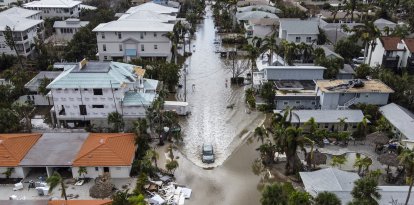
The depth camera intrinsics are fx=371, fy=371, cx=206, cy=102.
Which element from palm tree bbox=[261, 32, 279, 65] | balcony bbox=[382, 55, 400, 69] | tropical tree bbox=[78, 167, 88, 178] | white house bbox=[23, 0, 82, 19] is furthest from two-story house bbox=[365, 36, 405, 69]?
white house bbox=[23, 0, 82, 19]

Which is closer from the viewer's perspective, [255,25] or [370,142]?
[370,142]

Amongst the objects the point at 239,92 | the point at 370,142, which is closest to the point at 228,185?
the point at 370,142

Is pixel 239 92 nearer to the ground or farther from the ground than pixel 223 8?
nearer to the ground

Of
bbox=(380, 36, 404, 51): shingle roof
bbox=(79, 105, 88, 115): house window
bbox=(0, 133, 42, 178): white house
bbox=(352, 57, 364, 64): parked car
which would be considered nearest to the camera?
bbox=(0, 133, 42, 178): white house

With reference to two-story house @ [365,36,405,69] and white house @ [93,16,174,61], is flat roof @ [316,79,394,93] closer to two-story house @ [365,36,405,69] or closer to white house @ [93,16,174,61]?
two-story house @ [365,36,405,69]

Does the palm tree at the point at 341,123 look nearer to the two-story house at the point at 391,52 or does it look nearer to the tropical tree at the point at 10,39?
the two-story house at the point at 391,52

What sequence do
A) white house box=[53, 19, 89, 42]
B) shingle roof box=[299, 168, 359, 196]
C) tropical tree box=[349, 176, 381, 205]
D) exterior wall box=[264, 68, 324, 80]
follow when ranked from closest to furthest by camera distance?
tropical tree box=[349, 176, 381, 205] → shingle roof box=[299, 168, 359, 196] → exterior wall box=[264, 68, 324, 80] → white house box=[53, 19, 89, 42]

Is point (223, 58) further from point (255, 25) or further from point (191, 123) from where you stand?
point (191, 123)
